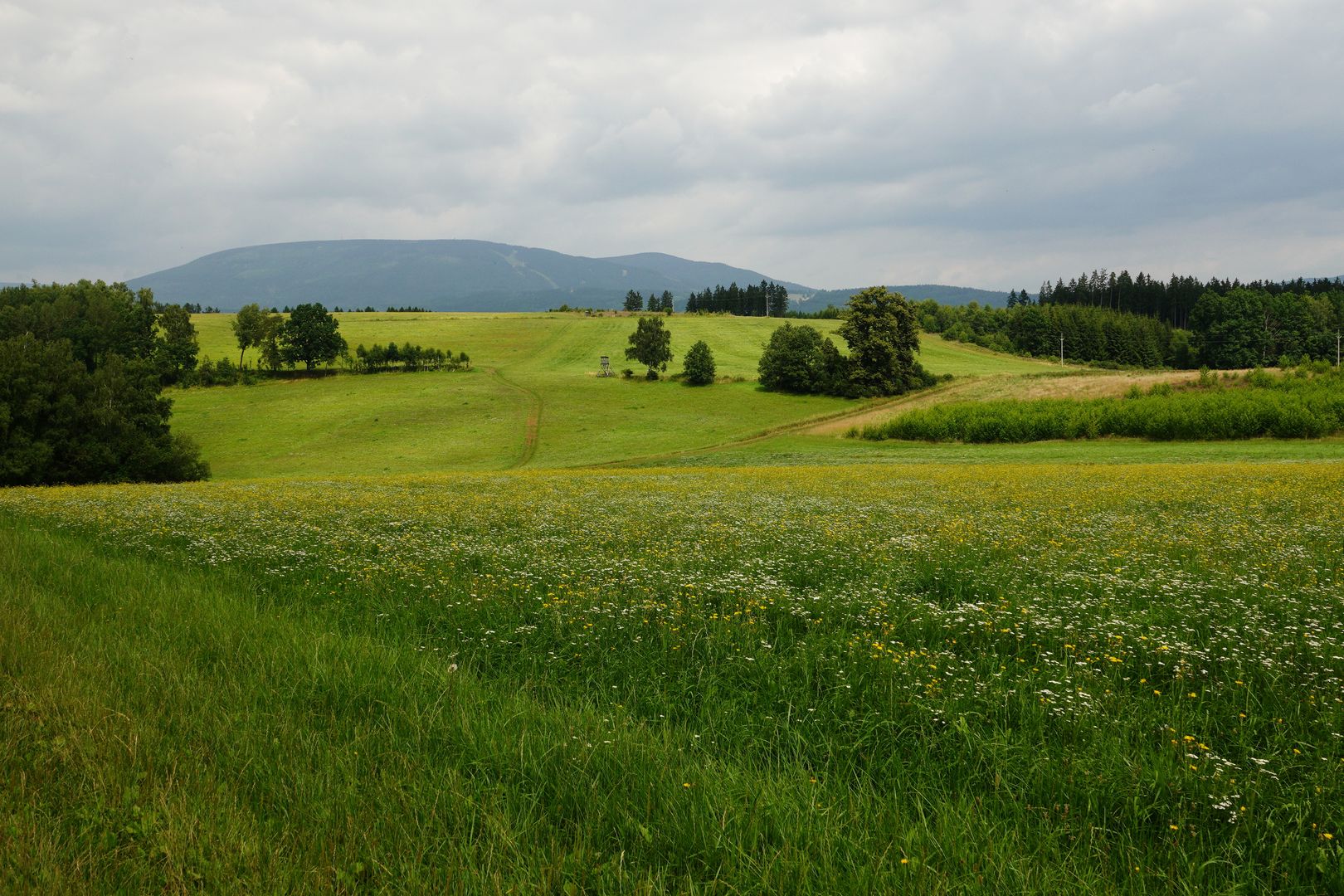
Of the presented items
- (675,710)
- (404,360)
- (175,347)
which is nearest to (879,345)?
(404,360)

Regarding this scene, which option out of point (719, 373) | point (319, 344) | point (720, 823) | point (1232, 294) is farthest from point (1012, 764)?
point (1232, 294)

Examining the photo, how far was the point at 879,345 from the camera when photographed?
9012cm

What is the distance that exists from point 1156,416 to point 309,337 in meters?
114

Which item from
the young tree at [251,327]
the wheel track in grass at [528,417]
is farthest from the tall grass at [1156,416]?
the young tree at [251,327]

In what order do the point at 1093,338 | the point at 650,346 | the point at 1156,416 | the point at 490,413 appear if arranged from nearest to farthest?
the point at 1156,416 < the point at 490,413 < the point at 650,346 < the point at 1093,338

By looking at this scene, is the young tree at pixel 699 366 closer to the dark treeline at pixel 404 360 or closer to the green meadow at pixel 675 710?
the dark treeline at pixel 404 360

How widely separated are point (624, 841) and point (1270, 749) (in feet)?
15.3

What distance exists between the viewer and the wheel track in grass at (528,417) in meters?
64.1

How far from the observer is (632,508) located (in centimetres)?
1972

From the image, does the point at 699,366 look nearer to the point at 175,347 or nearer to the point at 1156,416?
the point at 1156,416

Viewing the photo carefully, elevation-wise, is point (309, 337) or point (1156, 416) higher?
point (309, 337)

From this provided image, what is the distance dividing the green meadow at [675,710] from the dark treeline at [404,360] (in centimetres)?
10647

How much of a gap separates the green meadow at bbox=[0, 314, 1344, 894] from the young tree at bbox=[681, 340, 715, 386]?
3494 inches

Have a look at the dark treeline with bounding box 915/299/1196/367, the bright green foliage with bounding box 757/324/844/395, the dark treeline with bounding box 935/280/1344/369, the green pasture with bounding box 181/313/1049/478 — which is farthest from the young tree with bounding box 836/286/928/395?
the dark treeline with bounding box 935/280/1344/369
